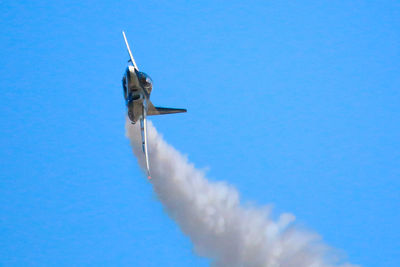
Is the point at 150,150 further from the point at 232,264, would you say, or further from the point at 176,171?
the point at 232,264

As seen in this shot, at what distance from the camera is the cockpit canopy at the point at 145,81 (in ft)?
143

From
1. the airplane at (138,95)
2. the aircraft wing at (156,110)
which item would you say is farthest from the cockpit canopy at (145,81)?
the aircraft wing at (156,110)

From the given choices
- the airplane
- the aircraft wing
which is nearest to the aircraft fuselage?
the airplane

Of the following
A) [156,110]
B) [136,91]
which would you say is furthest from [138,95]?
[156,110]

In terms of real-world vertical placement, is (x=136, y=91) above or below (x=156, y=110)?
below

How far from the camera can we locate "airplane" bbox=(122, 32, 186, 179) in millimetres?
43438

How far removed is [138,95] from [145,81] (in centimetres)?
108

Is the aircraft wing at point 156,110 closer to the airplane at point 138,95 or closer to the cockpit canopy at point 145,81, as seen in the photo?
the airplane at point 138,95

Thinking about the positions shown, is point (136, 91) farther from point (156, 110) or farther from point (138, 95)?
point (156, 110)

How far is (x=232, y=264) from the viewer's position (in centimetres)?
4981

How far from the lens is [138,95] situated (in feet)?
144

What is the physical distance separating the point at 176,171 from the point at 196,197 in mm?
2551

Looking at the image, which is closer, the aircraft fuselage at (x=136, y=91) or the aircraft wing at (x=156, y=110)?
the aircraft fuselage at (x=136, y=91)

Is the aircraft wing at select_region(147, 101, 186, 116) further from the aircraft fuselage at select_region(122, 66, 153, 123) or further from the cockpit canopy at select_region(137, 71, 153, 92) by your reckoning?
the cockpit canopy at select_region(137, 71, 153, 92)
